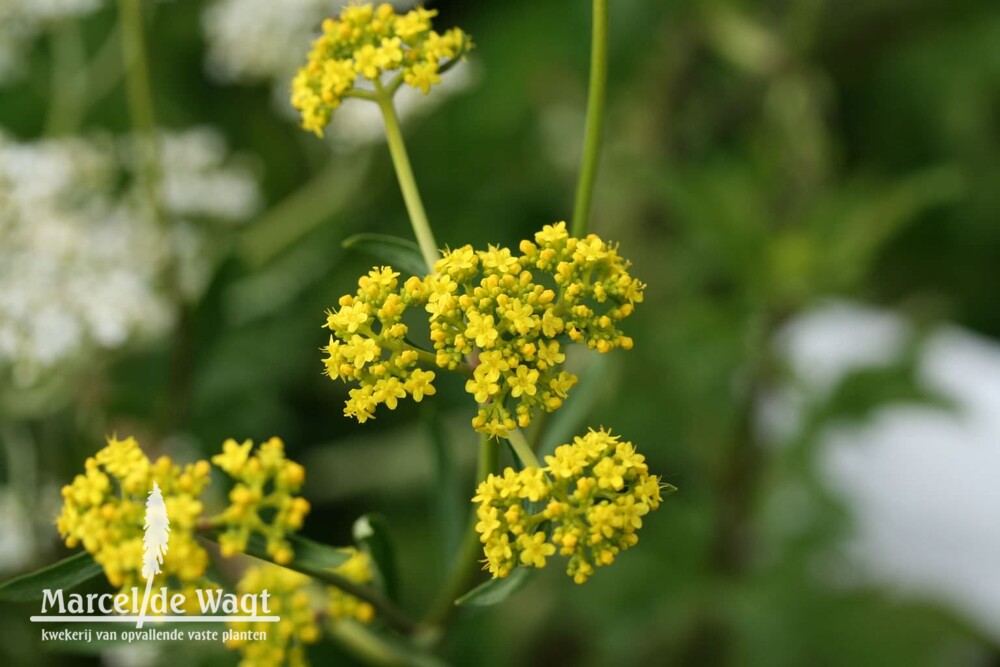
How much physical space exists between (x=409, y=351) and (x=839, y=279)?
2.32 feet

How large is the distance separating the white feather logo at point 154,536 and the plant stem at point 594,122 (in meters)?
0.22

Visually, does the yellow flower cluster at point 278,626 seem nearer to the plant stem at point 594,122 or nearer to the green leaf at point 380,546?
the green leaf at point 380,546

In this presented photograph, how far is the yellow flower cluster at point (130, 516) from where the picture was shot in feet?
1.36

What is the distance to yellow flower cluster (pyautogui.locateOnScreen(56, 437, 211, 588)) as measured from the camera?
16.3 inches

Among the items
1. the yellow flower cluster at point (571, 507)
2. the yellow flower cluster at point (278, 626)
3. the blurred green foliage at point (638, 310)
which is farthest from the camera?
the blurred green foliage at point (638, 310)

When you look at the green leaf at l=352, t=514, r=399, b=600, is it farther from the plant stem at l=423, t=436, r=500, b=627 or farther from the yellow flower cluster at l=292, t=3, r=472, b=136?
the yellow flower cluster at l=292, t=3, r=472, b=136

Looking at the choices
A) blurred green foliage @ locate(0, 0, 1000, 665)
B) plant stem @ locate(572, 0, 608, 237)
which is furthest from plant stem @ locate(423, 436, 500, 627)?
blurred green foliage @ locate(0, 0, 1000, 665)

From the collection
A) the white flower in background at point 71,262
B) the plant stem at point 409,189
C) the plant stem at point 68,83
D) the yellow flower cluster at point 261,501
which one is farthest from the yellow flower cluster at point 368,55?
the plant stem at point 68,83

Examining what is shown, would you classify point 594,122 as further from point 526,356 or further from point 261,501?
point 261,501

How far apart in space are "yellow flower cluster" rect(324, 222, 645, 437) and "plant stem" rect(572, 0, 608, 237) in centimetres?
3

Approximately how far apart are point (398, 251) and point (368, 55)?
100 millimetres

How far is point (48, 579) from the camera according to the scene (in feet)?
1.43

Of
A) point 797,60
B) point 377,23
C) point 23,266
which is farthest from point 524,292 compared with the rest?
point 797,60

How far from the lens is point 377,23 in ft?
1.68
